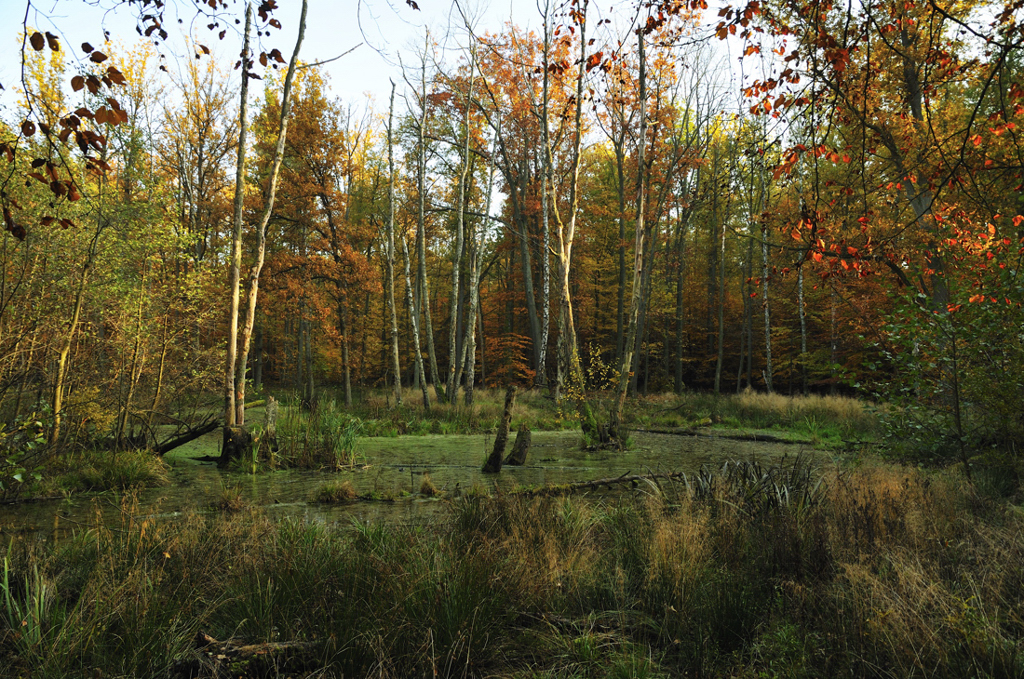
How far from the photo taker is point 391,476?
849 cm

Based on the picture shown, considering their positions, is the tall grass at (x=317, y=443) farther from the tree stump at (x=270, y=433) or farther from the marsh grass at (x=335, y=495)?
the marsh grass at (x=335, y=495)

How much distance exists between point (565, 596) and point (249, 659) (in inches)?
68.4

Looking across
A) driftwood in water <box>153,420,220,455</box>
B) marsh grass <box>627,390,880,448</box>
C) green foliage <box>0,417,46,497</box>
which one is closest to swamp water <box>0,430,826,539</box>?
driftwood in water <box>153,420,220,455</box>

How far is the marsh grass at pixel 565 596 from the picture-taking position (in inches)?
100

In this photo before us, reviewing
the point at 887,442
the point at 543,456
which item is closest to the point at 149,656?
the point at 887,442

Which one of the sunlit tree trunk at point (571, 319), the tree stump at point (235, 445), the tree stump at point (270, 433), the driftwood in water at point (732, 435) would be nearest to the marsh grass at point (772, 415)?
the driftwood in water at point (732, 435)

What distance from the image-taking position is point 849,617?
2777 millimetres

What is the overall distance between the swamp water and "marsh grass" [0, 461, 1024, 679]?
943 millimetres

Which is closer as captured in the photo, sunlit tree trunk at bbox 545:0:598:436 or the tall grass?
the tall grass

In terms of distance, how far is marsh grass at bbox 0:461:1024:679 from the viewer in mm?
2551

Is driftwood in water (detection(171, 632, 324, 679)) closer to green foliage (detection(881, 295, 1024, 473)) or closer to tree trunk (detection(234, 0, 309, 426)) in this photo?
green foliage (detection(881, 295, 1024, 473))

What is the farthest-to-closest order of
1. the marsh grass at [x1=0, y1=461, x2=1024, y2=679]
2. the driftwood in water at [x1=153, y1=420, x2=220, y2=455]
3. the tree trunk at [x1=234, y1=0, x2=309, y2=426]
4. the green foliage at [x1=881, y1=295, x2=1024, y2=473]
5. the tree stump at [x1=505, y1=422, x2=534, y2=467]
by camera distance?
1. the tree trunk at [x1=234, y1=0, x2=309, y2=426]
2. the tree stump at [x1=505, y1=422, x2=534, y2=467]
3. the driftwood in water at [x1=153, y1=420, x2=220, y2=455]
4. the green foliage at [x1=881, y1=295, x2=1024, y2=473]
5. the marsh grass at [x1=0, y1=461, x2=1024, y2=679]

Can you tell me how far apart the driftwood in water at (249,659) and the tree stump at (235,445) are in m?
7.20

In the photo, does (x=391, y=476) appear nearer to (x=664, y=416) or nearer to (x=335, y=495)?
(x=335, y=495)
